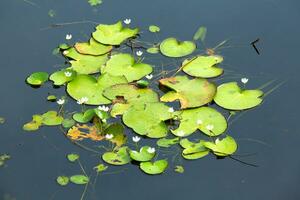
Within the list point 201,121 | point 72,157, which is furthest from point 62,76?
point 201,121

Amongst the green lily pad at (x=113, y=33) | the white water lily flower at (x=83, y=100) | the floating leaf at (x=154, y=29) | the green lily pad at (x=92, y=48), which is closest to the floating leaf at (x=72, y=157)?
the white water lily flower at (x=83, y=100)

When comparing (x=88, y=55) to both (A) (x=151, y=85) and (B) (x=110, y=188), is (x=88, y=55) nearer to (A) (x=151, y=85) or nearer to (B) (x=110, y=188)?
(A) (x=151, y=85)

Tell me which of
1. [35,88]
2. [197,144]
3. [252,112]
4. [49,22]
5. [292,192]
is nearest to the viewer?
[292,192]

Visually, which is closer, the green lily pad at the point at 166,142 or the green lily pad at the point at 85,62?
the green lily pad at the point at 166,142

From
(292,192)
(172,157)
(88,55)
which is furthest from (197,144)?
(88,55)

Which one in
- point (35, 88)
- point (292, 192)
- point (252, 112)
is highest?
point (35, 88)

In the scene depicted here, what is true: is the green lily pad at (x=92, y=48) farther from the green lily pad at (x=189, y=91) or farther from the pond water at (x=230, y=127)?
the green lily pad at (x=189, y=91)
